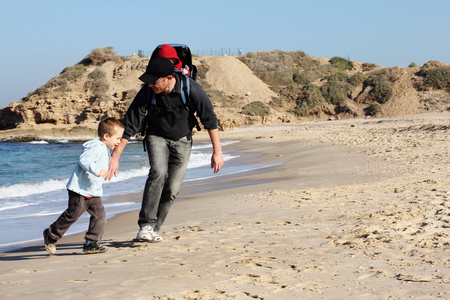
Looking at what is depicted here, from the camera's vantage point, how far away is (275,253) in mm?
3938

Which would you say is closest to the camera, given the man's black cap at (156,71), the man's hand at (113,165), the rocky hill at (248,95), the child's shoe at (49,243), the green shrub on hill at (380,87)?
the man's black cap at (156,71)

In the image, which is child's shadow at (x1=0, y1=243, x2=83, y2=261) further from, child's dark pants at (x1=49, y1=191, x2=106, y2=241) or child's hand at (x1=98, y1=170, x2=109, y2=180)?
child's hand at (x1=98, y1=170, x2=109, y2=180)

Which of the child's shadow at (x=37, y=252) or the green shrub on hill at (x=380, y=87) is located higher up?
the green shrub on hill at (x=380, y=87)

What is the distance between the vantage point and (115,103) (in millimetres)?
41156

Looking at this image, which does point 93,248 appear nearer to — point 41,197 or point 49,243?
point 49,243

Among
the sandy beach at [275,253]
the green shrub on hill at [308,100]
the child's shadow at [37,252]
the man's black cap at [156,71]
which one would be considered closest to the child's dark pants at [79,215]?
the sandy beach at [275,253]

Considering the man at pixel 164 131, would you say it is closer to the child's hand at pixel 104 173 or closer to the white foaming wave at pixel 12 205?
the child's hand at pixel 104 173

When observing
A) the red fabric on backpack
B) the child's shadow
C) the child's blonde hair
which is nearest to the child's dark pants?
the child's shadow

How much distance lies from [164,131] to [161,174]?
1.32 ft

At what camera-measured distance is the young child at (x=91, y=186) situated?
4324mm

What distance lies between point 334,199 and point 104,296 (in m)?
4.05

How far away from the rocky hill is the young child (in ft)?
103

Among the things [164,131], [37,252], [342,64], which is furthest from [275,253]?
[342,64]

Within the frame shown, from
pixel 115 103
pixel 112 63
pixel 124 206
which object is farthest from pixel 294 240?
pixel 112 63
